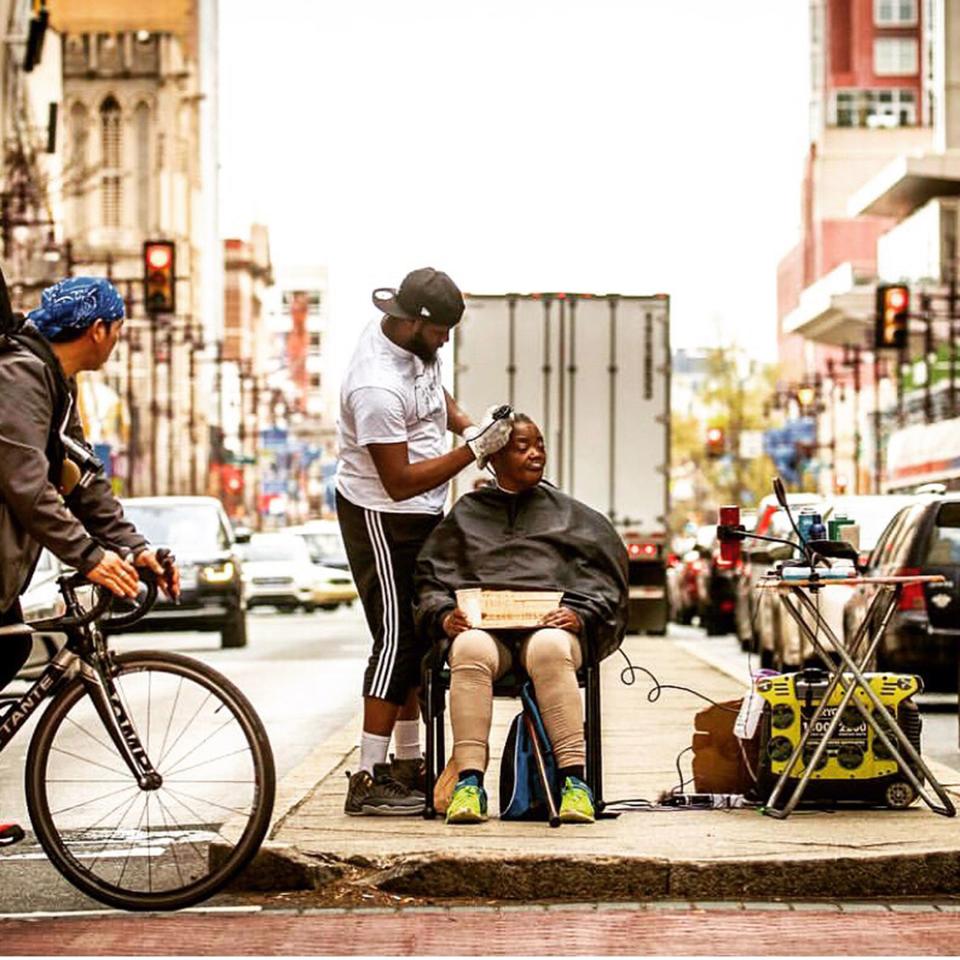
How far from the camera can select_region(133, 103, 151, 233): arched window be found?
13262 centimetres

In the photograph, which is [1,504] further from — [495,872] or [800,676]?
[800,676]

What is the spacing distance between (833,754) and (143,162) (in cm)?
12563

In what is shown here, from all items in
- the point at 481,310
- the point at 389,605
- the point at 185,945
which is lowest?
the point at 185,945

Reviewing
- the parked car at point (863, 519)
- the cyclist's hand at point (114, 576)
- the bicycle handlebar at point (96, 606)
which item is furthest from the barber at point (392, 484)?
the parked car at point (863, 519)

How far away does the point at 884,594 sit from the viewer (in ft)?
33.1

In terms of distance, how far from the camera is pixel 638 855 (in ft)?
26.6

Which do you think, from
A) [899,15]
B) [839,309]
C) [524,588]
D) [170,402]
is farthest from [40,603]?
[899,15]

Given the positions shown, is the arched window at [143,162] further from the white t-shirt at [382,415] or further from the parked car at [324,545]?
the white t-shirt at [382,415]

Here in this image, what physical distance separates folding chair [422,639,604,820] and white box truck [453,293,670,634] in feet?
71.3

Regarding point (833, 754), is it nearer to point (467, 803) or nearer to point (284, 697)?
point (467, 803)

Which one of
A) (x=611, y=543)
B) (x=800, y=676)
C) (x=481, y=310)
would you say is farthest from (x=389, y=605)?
(x=481, y=310)

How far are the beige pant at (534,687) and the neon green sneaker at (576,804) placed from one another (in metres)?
0.09

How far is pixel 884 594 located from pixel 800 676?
1.43 feet

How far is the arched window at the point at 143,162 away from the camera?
13262 centimetres
